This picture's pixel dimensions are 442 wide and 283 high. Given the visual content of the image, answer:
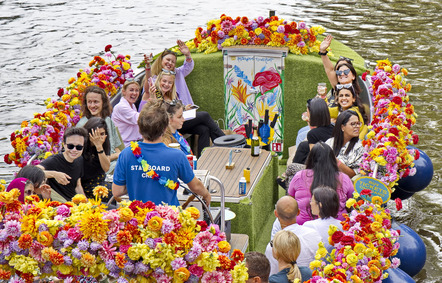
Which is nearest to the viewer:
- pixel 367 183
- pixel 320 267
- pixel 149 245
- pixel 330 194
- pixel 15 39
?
pixel 149 245

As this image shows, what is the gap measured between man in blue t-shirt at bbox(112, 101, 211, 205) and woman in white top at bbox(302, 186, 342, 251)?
3.15ft

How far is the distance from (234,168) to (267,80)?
8.19 feet

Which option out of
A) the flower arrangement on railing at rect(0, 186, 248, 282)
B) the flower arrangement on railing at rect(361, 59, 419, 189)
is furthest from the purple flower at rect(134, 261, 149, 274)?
the flower arrangement on railing at rect(361, 59, 419, 189)

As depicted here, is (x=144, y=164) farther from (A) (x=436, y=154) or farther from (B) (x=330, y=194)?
(A) (x=436, y=154)

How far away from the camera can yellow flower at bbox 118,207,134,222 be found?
13.1ft

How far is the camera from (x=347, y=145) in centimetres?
655

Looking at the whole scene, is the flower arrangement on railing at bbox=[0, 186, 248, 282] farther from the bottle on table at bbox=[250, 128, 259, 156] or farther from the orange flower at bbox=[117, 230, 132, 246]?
the bottle on table at bbox=[250, 128, 259, 156]

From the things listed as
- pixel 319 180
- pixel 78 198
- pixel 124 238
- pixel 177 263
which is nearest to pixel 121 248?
pixel 124 238

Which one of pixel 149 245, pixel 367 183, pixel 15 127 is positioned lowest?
pixel 15 127

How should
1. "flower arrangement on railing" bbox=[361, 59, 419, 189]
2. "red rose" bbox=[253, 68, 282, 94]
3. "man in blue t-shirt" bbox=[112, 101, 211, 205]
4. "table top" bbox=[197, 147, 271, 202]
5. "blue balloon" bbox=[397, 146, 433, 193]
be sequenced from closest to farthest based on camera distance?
"man in blue t-shirt" bbox=[112, 101, 211, 205] < "flower arrangement on railing" bbox=[361, 59, 419, 189] < "table top" bbox=[197, 147, 271, 202] < "blue balloon" bbox=[397, 146, 433, 193] < "red rose" bbox=[253, 68, 282, 94]

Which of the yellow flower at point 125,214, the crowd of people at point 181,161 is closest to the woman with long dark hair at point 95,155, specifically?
the crowd of people at point 181,161

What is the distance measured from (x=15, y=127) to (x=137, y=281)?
1094cm

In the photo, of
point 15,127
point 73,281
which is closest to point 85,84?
point 73,281

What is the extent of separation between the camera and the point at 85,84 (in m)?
8.30
